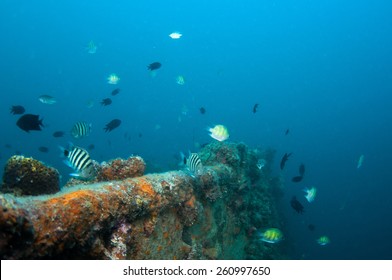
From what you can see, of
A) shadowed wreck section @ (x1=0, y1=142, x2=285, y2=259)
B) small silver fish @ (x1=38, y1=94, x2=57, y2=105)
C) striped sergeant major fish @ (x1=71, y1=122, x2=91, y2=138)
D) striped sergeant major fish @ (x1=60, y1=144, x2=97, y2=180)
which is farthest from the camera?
small silver fish @ (x1=38, y1=94, x2=57, y2=105)

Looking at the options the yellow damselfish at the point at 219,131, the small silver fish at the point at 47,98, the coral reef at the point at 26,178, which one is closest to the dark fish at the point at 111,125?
the small silver fish at the point at 47,98

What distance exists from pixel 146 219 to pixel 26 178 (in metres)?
1.72

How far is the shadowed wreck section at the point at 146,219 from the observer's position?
8.54ft

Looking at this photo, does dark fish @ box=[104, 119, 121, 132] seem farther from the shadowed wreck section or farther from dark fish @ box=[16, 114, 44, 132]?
the shadowed wreck section

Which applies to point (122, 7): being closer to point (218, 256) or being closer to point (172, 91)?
point (172, 91)

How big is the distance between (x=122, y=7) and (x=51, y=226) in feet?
647

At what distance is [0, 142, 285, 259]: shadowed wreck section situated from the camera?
260 centimetres

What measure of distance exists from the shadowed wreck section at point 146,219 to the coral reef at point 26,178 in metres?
0.26

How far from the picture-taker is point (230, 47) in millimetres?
186875

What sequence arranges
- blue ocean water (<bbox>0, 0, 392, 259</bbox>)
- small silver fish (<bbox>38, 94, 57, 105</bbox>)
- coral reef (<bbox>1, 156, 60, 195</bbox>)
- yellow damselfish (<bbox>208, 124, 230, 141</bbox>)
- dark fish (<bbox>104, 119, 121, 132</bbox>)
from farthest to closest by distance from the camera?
1. blue ocean water (<bbox>0, 0, 392, 259</bbox>)
2. small silver fish (<bbox>38, 94, 57, 105</bbox>)
3. dark fish (<bbox>104, 119, 121, 132</bbox>)
4. yellow damselfish (<bbox>208, 124, 230, 141</bbox>)
5. coral reef (<bbox>1, 156, 60, 195</bbox>)

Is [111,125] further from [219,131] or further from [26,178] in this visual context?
[26,178]

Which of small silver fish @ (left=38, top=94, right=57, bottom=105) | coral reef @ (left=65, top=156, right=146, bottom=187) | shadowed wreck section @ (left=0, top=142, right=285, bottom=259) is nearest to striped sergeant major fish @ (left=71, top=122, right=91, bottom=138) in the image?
coral reef @ (left=65, top=156, right=146, bottom=187)

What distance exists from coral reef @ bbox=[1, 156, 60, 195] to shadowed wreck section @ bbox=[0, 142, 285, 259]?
26 centimetres

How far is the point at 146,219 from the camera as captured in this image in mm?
4344
